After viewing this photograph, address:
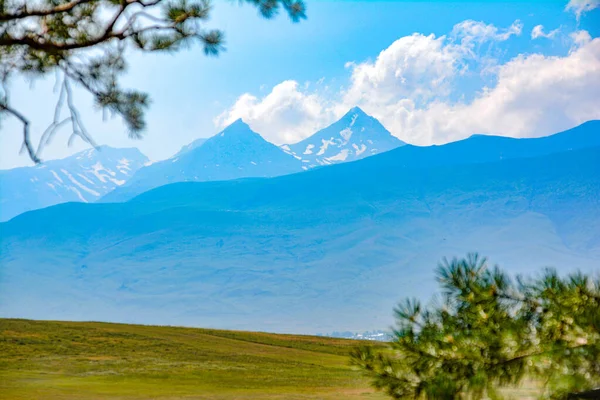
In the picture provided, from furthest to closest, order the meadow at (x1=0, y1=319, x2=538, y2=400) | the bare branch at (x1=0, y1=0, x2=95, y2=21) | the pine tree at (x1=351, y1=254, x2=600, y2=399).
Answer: the meadow at (x1=0, y1=319, x2=538, y2=400)
the bare branch at (x1=0, y1=0, x2=95, y2=21)
the pine tree at (x1=351, y1=254, x2=600, y2=399)

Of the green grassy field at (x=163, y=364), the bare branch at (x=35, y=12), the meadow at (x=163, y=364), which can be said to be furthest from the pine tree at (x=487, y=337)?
the green grassy field at (x=163, y=364)

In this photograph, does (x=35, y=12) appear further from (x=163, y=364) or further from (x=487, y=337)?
(x=163, y=364)

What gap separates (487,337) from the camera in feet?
8.58

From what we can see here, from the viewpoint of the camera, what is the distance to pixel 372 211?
173125 millimetres

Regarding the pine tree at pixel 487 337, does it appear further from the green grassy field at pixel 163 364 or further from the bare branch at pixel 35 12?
the green grassy field at pixel 163 364

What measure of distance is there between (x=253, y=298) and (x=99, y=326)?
141 meters

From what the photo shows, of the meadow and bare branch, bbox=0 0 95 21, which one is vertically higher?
bare branch, bbox=0 0 95 21

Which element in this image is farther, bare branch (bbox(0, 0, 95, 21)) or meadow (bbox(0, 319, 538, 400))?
meadow (bbox(0, 319, 538, 400))

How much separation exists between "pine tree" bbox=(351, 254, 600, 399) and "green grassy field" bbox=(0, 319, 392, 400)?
7.02 metres

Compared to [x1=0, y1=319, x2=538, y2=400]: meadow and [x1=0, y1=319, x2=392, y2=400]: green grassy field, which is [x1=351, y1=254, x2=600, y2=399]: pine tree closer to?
[x1=0, y1=319, x2=538, y2=400]: meadow

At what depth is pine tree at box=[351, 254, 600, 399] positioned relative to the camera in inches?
97.4

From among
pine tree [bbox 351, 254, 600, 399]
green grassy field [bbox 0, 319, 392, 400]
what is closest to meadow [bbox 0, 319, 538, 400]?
green grassy field [bbox 0, 319, 392, 400]

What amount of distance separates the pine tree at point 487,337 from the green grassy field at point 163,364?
7.02 metres

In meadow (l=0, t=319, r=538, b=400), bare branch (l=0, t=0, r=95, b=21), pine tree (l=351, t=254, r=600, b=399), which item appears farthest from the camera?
meadow (l=0, t=319, r=538, b=400)
